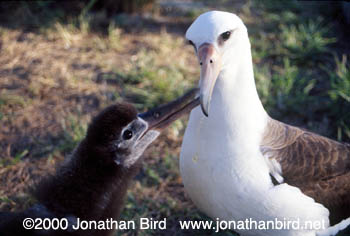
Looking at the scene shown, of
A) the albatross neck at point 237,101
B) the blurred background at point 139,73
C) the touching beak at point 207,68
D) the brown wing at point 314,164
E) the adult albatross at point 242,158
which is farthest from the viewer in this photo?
the blurred background at point 139,73

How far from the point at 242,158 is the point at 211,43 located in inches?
29.9

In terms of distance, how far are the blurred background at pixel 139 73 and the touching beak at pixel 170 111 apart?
3.21ft

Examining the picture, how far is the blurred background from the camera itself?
3.59m

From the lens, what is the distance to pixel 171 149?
3938 mm

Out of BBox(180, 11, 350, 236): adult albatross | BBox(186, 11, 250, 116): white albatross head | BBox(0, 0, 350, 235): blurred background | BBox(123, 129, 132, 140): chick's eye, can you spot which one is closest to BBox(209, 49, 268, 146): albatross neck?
BBox(180, 11, 350, 236): adult albatross

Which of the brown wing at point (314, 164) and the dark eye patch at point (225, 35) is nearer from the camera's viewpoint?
the dark eye patch at point (225, 35)

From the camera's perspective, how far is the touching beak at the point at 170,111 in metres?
2.50

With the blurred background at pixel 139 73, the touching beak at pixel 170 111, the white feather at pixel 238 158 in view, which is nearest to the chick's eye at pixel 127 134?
the touching beak at pixel 170 111

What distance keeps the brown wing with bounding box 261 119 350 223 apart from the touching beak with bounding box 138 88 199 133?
0.58 metres

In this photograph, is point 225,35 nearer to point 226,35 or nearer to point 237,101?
point 226,35

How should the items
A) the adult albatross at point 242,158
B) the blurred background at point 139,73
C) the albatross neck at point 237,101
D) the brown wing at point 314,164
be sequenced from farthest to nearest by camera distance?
Result: the blurred background at point 139,73, the brown wing at point 314,164, the albatross neck at point 237,101, the adult albatross at point 242,158

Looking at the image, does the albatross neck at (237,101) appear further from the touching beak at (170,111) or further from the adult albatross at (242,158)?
the touching beak at (170,111)

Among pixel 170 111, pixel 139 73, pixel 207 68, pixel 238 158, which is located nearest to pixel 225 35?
pixel 207 68

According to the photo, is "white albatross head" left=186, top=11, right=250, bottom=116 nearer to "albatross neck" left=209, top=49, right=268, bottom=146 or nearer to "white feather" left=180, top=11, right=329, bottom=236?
"white feather" left=180, top=11, right=329, bottom=236
